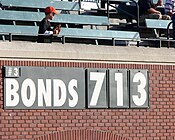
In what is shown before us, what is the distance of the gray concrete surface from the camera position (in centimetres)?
1260

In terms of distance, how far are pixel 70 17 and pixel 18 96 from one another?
3.78m

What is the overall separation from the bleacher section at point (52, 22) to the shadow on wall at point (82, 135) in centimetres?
181

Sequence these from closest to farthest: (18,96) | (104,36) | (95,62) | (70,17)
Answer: (18,96) < (95,62) < (104,36) < (70,17)

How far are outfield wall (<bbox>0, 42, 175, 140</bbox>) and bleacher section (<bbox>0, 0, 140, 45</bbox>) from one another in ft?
2.43

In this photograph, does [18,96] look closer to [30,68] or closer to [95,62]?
[30,68]

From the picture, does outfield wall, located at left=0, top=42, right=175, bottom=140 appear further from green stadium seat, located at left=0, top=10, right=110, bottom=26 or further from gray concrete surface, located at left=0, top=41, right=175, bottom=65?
green stadium seat, located at left=0, top=10, right=110, bottom=26

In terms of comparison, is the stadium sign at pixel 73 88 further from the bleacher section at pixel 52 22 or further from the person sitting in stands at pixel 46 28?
the person sitting in stands at pixel 46 28

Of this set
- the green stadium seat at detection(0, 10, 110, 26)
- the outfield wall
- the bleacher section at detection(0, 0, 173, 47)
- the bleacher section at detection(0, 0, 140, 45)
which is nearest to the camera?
the outfield wall

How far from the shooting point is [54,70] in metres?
13.0

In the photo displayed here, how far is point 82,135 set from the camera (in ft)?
43.3

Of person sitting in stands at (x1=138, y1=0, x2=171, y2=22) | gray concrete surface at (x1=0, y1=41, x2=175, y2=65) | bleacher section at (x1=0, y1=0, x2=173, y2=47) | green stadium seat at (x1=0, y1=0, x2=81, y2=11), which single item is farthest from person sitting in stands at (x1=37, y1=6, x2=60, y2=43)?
person sitting in stands at (x1=138, y1=0, x2=171, y2=22)

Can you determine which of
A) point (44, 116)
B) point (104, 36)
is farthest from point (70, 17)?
point (44, 116)

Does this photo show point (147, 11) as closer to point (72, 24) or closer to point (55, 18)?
point (72, 24)

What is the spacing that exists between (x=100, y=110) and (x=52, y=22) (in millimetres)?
2708
